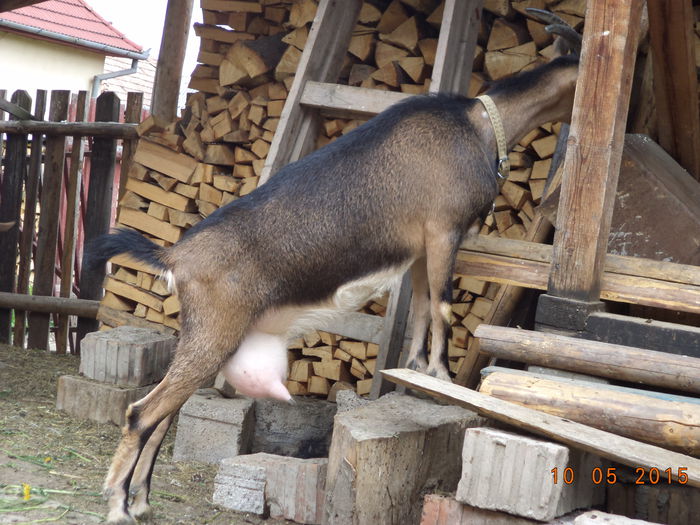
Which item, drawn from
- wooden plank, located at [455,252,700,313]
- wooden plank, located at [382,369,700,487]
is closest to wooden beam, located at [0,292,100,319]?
wooden plank, located at [455,252,700,313]

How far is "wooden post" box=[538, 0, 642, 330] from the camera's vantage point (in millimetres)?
3457

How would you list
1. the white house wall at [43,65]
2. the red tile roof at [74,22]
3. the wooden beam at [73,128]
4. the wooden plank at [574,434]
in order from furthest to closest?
1. the white house wall at [43,65]
2. the red tile roof at [74,22]
3. the wooden beam at [73,128]
4. the wooden plank at [574,434]

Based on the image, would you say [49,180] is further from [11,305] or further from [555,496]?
[555,496]

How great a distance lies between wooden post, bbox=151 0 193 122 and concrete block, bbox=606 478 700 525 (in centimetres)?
428

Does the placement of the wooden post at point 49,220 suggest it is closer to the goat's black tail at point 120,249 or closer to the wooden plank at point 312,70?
the wooden plank at point 312,70

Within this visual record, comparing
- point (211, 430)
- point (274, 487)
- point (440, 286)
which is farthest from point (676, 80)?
point (211, 430)

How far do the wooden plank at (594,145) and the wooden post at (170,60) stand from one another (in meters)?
3.80

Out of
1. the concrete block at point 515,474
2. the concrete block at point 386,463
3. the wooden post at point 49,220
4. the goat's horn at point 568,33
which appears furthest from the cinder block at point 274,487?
the wooden post at point 49,220

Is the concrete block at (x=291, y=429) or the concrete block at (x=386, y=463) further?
the concrete block at (x=291, y=429)

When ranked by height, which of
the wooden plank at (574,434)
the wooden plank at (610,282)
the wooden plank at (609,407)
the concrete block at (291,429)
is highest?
the wooden plank at (610,282)

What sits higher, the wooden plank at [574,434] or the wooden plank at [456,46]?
the wooden plank at [456,46]

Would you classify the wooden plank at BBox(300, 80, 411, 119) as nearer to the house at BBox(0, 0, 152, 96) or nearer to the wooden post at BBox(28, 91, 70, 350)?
the wooden post at BBox(28, 91, 70, 350)

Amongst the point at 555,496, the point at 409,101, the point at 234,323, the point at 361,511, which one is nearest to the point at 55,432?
the point at 234,323

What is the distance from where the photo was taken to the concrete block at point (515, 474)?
2818mm
